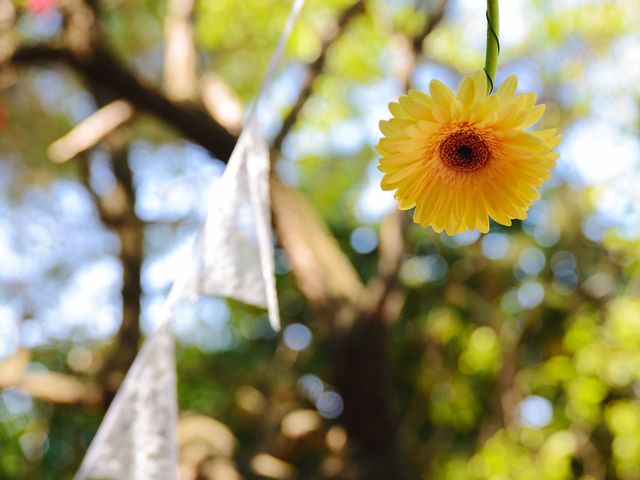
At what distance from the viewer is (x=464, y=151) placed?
0.54m

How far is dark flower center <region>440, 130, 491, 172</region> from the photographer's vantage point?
1.74ft

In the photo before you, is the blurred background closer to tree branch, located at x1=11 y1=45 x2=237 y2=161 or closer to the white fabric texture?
tree branch, located at x1=11 y1=45 x2=237 y2=161

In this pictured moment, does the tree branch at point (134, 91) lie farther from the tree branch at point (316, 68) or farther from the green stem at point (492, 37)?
the green stem at point (492, 37)

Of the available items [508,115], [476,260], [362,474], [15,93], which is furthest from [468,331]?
[508,115]

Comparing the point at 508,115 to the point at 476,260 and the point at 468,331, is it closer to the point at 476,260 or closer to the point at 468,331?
the point at 468,331

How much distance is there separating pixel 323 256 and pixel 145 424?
150cm

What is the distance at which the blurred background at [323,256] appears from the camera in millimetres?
2646

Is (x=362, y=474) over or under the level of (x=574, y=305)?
under

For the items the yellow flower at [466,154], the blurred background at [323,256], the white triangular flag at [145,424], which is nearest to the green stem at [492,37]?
the yellow flower at [466,154]

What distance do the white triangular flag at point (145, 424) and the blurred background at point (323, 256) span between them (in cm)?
120

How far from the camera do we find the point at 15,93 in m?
4.22

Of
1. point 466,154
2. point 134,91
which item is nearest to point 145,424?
point 466,154

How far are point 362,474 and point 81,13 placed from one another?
1.71m

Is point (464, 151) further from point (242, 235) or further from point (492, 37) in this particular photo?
point (242, 235)
